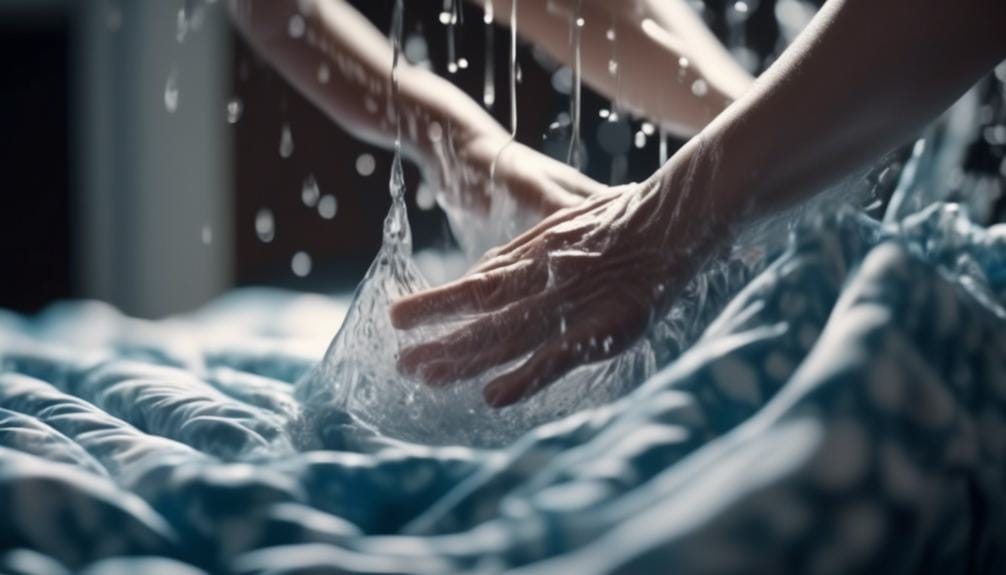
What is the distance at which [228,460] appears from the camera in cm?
64

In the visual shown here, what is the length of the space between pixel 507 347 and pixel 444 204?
0.57 meters

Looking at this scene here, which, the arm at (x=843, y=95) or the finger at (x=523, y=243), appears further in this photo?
the finger at (x=523, y=243)

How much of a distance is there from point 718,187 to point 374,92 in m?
0.63

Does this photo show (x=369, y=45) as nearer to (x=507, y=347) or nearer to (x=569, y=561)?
(x=507, y=347)

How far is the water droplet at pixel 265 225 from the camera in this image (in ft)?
9.07

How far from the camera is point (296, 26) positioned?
4.17ft

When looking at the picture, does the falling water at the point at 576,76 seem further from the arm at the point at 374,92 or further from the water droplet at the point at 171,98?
the water droplet at the point at 171,98

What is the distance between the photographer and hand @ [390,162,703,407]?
2.31 feet

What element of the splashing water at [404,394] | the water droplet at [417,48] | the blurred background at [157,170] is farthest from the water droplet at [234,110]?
the splashing water at [404,394]

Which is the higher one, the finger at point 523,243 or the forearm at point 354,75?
the forearm at point 354,75

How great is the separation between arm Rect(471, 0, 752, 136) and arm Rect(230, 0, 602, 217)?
0.49ft

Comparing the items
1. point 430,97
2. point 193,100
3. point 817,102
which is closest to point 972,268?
point 817,102

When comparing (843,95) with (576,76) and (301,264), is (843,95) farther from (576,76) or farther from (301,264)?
(301,264)

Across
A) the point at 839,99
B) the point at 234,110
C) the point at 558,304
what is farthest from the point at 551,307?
the point at 234,110
